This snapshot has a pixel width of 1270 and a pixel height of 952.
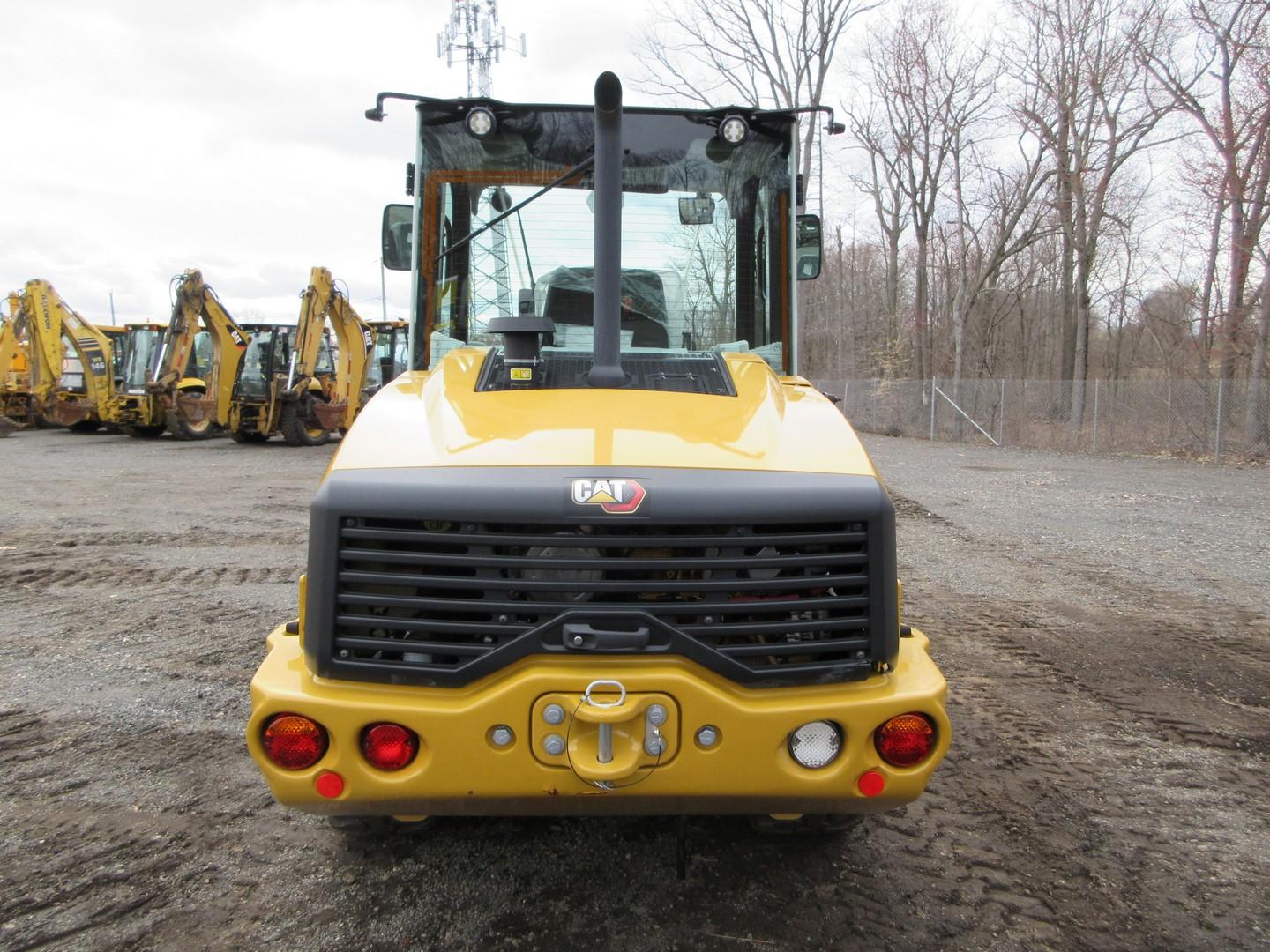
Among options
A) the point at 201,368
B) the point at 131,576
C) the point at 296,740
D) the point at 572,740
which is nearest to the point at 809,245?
the point at 572,740

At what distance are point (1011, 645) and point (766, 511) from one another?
372cm

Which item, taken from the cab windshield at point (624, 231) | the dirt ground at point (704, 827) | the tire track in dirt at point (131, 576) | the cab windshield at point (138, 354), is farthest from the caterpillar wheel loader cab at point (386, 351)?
the cab windshield at point (624, 231)

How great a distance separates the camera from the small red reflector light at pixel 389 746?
221 cm

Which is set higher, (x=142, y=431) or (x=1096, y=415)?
(x=1096, y=415)

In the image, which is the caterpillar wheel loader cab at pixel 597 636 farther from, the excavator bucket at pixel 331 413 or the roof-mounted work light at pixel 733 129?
the excavator bucket at pixel 331 413

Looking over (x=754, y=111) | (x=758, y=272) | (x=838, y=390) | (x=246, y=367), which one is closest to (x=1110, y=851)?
(x=758, y=272)

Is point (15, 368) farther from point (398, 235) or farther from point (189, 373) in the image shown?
point (398, 235)

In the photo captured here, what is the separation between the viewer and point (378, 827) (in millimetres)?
2910

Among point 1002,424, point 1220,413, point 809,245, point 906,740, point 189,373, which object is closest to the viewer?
point 906,740

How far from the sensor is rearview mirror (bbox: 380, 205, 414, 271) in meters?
4.00

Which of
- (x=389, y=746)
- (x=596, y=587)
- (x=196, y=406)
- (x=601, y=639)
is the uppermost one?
(x=196, y=406)

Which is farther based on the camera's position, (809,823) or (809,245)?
(809,245)

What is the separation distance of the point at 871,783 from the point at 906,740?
5.6 inches

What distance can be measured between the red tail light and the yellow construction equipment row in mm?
16575
